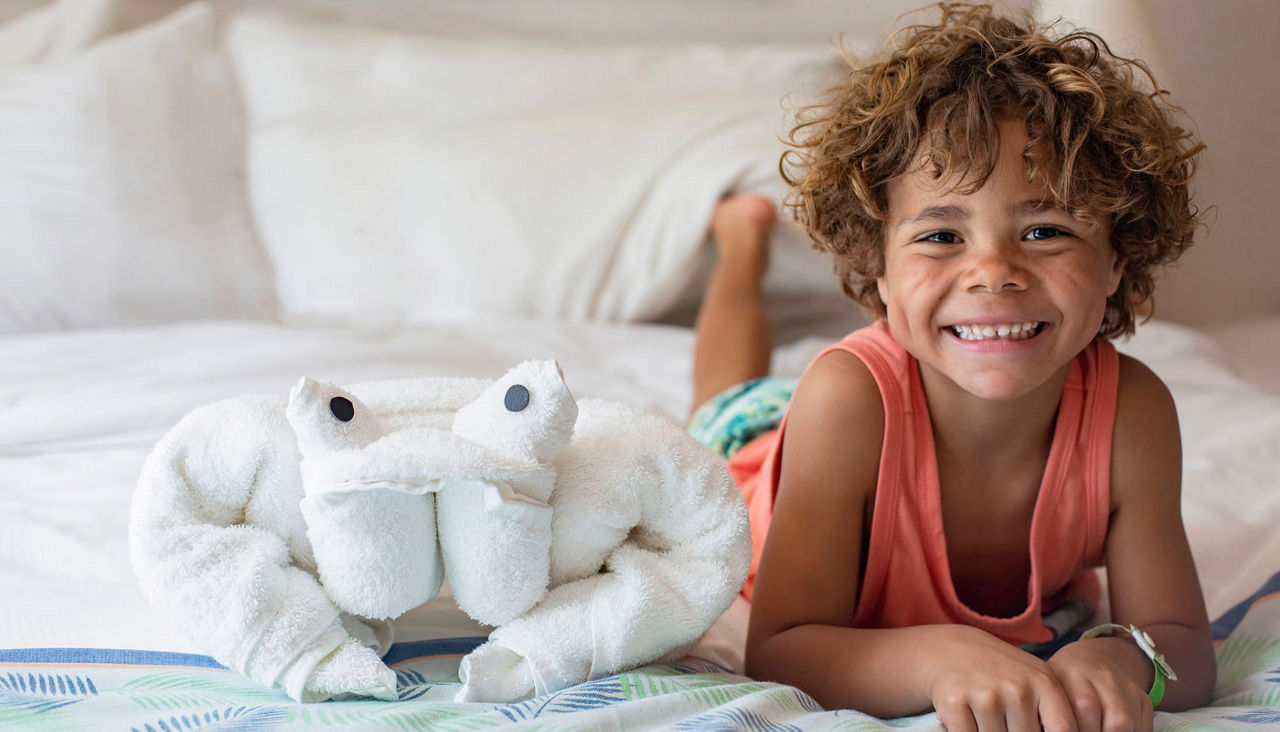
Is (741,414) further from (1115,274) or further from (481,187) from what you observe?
(481,187)

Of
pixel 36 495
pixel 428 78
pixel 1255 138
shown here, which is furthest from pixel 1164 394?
pixel 1255 138

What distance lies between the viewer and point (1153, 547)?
0.85 meters

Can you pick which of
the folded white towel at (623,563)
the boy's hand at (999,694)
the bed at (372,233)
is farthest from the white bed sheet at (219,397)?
the boy's hand at (999,694)

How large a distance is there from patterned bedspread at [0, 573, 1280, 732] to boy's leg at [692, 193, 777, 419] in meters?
0.65

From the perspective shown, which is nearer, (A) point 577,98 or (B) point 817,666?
(B) point 817,666

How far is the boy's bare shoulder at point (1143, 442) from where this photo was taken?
0.87 m

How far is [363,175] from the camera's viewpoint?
5.29 ft

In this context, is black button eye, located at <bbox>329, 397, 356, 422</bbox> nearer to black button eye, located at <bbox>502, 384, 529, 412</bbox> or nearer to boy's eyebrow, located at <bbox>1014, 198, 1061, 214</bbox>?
black button eye, located at <bbox>502, 384, 529, 412</bbox>

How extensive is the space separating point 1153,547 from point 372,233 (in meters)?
1.13

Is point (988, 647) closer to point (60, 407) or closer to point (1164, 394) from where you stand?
point (1164, 394)

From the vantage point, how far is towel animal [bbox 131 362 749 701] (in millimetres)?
591

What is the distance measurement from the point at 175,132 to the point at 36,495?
29.8 inches

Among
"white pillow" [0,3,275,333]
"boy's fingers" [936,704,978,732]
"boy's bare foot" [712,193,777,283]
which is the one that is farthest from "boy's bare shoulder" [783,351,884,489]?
"white pillow" [0,3,275,333]

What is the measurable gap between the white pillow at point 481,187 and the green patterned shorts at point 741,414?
427 mm
